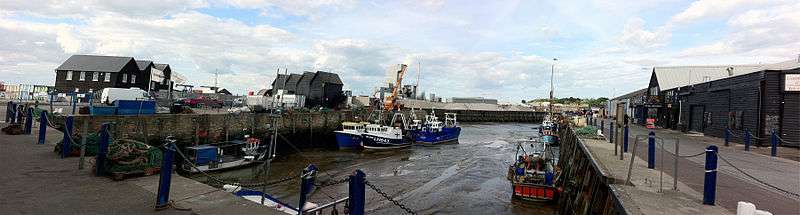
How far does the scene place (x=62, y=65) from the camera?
4916cm

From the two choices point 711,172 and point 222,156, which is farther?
point 222,156

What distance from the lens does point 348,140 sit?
3322 centimetres

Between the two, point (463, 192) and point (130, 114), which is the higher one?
point (130, 114)

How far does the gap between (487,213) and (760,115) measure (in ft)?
62.6

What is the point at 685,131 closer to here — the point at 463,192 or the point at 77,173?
the point at 463,192

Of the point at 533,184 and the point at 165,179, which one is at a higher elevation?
the point at 165,179

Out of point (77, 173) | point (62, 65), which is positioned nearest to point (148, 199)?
point (77, 173)

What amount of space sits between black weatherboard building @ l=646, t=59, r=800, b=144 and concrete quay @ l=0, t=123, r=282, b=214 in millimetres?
27421

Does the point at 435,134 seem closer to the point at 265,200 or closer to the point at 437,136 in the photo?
the point at 437,136

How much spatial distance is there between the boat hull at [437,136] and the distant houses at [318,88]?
1244 inches

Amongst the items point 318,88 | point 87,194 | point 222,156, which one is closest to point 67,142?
point 87,194

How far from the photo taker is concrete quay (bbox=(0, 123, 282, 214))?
684cm

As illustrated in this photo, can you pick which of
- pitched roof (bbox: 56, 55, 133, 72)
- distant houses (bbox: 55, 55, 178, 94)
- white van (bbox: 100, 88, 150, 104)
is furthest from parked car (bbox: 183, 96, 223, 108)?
pitched roof (bbox: 56, 55, 133, 72)

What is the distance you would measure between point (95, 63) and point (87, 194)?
52.5m
